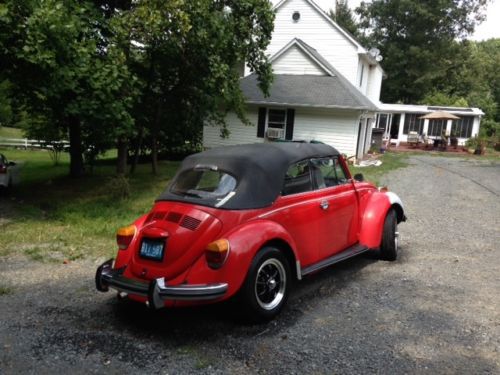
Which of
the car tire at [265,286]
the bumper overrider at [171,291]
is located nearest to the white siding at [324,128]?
the car tire at [265,286]

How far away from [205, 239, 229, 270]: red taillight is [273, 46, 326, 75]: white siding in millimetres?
19946

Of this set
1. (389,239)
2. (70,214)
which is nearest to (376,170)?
(389,239)

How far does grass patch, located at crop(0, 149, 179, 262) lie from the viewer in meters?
6.85

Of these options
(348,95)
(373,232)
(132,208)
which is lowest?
(132,208)

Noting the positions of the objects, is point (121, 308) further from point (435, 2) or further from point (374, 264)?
point (435, 2)

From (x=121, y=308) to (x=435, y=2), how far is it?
48284 millimetres

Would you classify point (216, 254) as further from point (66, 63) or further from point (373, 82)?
point (373, 82)

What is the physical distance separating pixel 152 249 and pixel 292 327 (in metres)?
1.50

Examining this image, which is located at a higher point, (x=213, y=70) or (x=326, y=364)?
(x=213, y=70)

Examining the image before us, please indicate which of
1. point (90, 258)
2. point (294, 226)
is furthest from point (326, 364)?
point (90, 258)

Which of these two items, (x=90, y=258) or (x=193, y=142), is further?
(x=193, y=142)

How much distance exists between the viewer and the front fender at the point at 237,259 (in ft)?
12.9

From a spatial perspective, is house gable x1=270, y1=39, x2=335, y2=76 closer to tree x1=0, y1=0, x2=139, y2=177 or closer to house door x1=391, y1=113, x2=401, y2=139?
tree x1=0, y1=0, x2=139, y2=177

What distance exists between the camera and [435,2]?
44.5 meters
